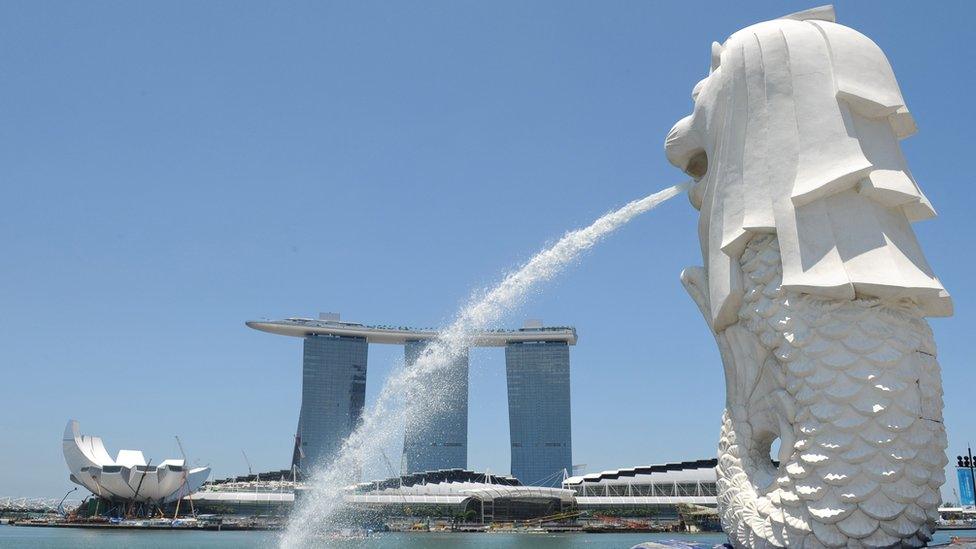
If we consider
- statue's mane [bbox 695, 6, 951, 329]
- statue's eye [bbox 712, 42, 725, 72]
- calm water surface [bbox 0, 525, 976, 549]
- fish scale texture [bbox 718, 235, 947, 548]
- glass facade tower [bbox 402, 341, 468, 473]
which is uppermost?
glass facade tower [bbox 402, 341, 468, 473]

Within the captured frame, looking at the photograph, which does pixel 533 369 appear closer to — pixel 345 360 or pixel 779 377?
pixel 345 360

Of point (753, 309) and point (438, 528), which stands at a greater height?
point (753, 309)

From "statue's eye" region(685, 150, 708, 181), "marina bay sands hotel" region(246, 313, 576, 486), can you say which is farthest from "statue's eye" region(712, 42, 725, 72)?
"marina bay sands hotel" region(246, 313, 576, 486)

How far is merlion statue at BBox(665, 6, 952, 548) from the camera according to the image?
8.72 meters

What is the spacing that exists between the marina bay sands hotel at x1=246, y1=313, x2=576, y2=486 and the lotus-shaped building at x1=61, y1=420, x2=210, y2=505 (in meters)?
36.8

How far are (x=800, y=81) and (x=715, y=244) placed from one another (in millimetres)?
2239

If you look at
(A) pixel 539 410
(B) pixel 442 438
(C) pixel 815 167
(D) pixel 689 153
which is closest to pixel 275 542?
(D) pixel 689 153

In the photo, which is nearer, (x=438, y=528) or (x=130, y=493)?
(x=438, y=528)

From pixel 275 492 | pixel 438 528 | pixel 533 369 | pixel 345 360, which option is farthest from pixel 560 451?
pixel 438 528

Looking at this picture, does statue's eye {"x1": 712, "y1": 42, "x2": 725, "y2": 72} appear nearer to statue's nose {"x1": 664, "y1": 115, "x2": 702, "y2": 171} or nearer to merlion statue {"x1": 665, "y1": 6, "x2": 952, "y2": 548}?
merlion statue {"x1": 665, "y1": 6, "x2": 952, "y2": 548}

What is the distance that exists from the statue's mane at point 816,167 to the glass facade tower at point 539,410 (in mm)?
109267

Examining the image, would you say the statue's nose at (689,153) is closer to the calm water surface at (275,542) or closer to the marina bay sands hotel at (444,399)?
the calm water surface at (275,542)

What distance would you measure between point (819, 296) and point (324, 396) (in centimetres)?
11456

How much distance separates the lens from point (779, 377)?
9.70 meters
